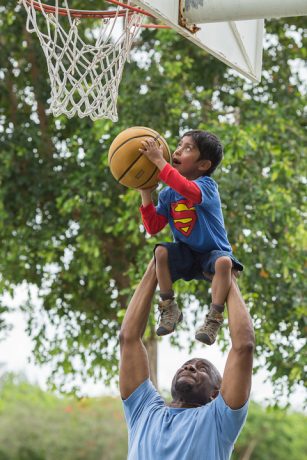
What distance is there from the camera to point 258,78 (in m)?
5.54

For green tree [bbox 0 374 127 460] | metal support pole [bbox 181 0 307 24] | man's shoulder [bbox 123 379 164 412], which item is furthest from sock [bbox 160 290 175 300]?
green tree [bbox 0 374 127 460]

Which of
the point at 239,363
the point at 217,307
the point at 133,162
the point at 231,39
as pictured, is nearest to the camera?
the point at 239,363

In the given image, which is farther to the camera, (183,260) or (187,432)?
(183,260)

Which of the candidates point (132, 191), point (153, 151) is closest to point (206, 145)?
point (153, 151)

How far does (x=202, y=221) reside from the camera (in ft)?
13.8

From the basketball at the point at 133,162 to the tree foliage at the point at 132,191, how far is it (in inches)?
192

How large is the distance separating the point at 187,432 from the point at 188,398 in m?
0.25

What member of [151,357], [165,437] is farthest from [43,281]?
[165,437]

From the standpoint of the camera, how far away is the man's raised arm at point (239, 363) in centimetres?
391

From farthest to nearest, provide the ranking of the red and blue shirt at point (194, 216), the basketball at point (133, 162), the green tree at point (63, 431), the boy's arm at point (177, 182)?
the green tree at point (63, 431), the basketball at point (133, 162), the red and blue shirt at point (194, 216), the boy's arm at point (177, 182)

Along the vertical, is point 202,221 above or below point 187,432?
above

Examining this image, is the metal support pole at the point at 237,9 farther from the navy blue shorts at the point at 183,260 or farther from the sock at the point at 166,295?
the sock at the point at 166,295

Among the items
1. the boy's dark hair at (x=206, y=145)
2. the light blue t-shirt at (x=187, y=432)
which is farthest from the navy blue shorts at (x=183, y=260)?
the light blue t-shirt at (x=187, y=432)

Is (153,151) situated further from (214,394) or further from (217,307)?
(214,394)
